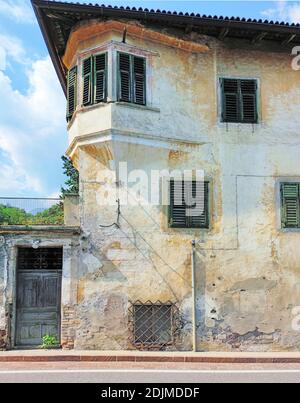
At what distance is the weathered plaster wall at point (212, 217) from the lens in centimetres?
1453

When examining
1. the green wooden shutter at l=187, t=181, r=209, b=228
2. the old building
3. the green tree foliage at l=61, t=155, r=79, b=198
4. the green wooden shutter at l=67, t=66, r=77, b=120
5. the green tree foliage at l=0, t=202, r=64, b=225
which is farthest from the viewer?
the green tree foliage at l=61, t=155, r=79, b=198

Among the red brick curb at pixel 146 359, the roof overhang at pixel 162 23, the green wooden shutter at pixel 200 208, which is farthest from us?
the green wooden shutter at pixel 200 208

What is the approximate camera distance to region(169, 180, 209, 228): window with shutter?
15.0 m

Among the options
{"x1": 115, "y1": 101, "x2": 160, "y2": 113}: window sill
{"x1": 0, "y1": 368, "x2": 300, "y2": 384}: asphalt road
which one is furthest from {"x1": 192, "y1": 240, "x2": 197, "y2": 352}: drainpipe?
{"x1": 115, "y1": 101, "x2": 160, "y2": 113}: window sill

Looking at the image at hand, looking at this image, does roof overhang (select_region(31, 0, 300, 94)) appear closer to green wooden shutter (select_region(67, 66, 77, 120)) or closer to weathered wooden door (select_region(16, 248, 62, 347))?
green wooden shutter (select_region(67, 66, 77, 120))

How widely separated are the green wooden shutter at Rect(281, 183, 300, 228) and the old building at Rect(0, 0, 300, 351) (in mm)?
30

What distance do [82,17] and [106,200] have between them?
206 inches

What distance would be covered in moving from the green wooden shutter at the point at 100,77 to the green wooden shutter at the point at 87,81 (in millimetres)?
180

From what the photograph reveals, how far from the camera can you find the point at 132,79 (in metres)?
14.9

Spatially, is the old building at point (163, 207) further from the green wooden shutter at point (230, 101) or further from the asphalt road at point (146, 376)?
the asphalt road at point (146, 376)

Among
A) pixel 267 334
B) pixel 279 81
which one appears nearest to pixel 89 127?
pixel 279 81

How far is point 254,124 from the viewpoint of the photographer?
51.5ft

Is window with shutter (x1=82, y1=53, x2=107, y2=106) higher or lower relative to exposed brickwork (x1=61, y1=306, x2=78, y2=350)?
higher

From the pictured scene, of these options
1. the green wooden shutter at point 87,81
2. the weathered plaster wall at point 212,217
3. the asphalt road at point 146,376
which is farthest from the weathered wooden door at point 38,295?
the green wooden shutter at point 87,81
